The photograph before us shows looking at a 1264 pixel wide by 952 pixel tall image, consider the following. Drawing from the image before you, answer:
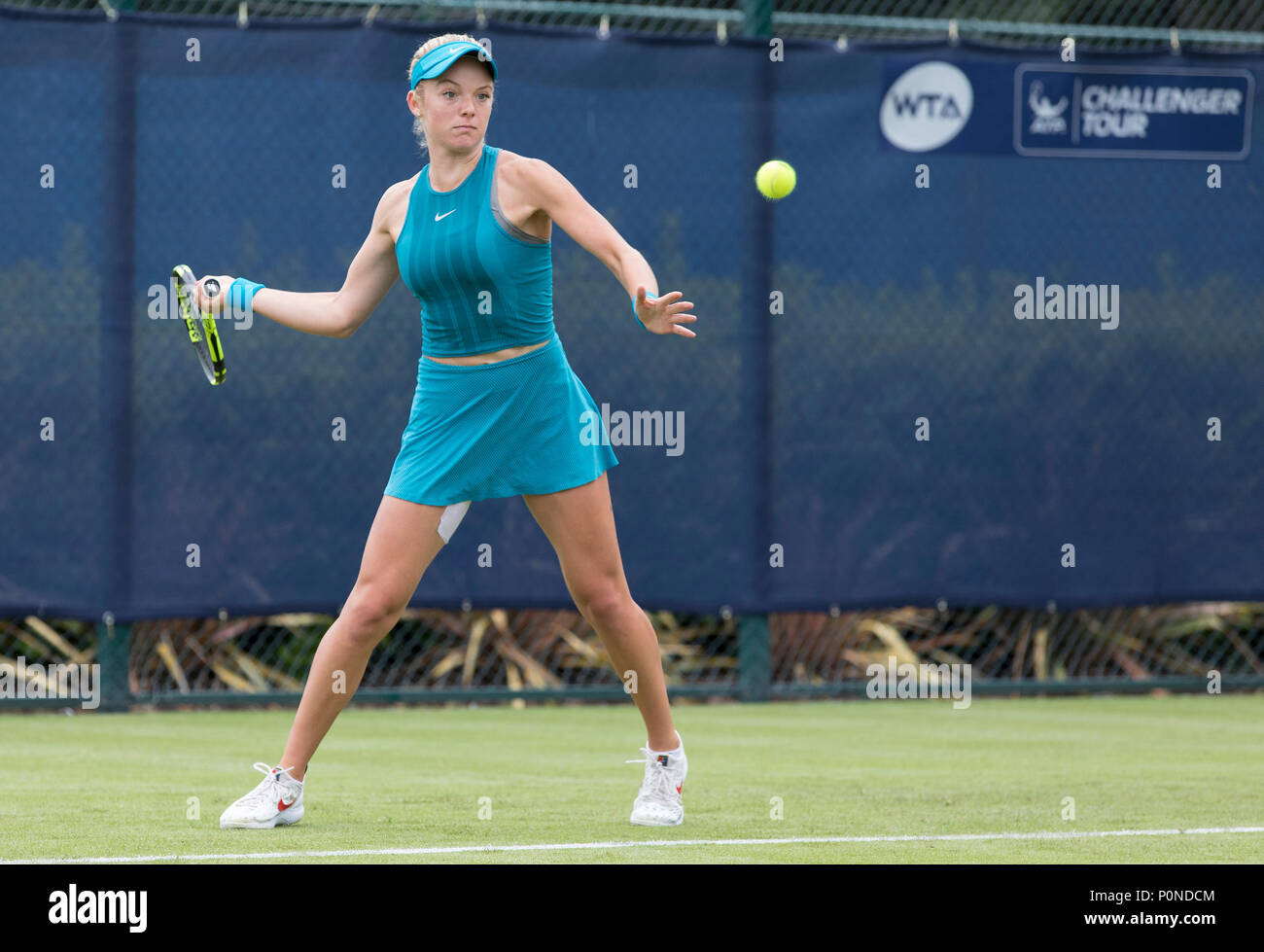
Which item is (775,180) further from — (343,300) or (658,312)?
(658,312)

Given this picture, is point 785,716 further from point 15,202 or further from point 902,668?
point 15,202

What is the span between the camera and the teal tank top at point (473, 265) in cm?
487

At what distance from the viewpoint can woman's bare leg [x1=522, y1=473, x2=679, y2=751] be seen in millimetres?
5043

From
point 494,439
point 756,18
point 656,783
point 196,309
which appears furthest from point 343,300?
point 756,18

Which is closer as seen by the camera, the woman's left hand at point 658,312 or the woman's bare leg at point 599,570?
the woman's left hand at point 658,312

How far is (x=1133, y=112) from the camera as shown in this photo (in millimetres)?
8953

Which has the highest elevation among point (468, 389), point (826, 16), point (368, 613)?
point (826, 16)

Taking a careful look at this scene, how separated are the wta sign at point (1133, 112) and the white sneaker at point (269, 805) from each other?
5.26 m

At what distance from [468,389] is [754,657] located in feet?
13.0

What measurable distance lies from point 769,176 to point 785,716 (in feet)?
7.60

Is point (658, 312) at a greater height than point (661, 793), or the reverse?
point (658, 312)

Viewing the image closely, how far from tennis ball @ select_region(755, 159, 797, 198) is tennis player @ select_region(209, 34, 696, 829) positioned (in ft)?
9.03

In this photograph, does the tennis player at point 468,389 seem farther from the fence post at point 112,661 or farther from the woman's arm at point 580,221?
the fence post at point 112,661

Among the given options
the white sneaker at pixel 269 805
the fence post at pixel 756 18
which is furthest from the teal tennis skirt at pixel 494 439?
the fence post at pixel 756 18
